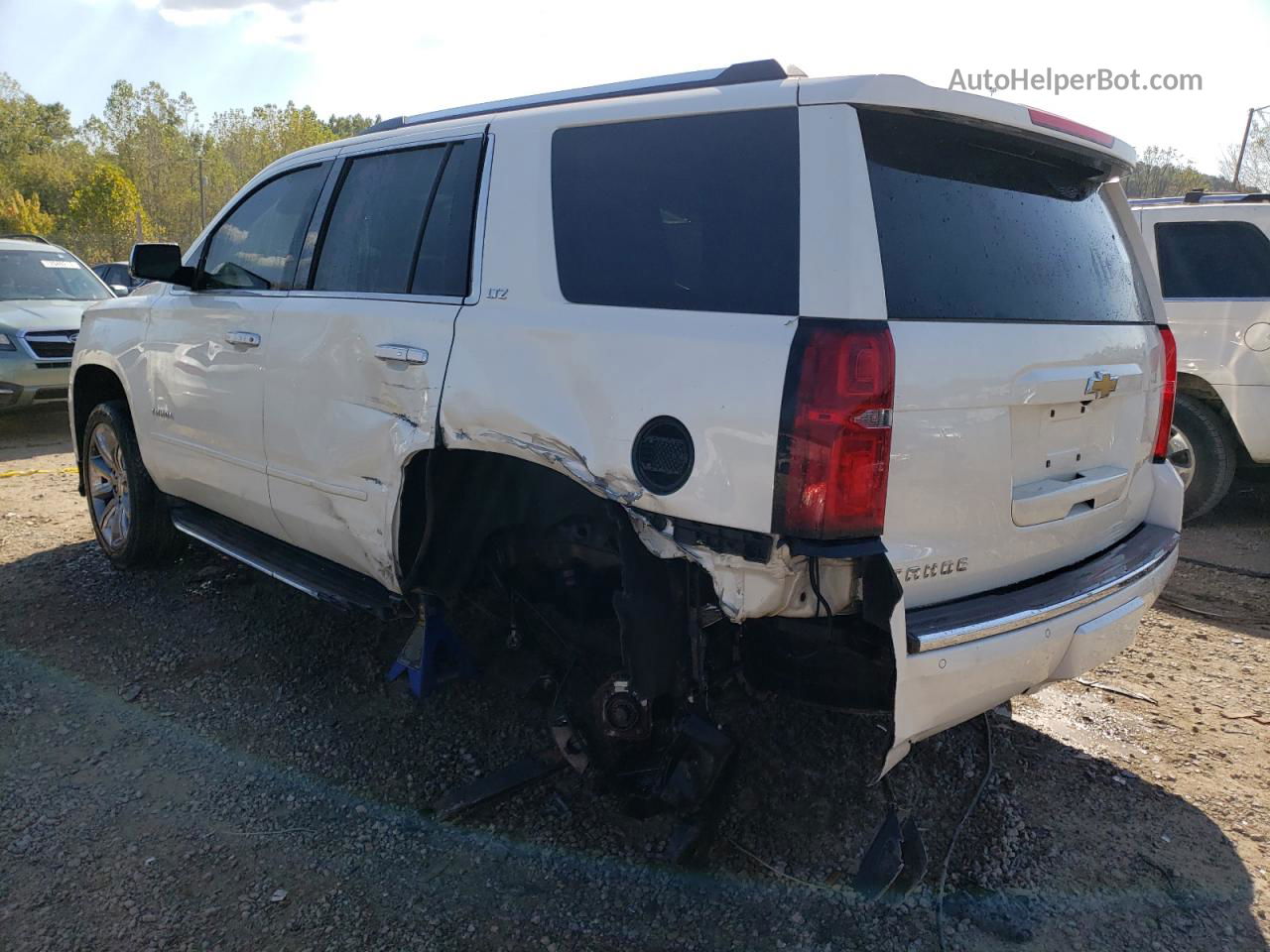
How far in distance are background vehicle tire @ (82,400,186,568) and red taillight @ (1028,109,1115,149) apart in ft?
14.5

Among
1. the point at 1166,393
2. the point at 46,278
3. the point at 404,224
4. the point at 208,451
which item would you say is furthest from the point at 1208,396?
the point at 46,278

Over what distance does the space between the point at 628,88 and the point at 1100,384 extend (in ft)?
5.52

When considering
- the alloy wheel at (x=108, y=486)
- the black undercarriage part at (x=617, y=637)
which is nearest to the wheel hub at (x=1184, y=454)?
the black undercarriage part at (x=617, y=637)

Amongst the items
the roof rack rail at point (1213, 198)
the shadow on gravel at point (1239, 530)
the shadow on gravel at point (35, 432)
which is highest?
the roof rack rail at point (1213, 198)

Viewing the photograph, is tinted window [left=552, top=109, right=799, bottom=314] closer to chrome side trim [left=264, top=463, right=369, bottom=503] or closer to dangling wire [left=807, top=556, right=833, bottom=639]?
dangling wire [left=807, top=556, right=833, bottom=639]

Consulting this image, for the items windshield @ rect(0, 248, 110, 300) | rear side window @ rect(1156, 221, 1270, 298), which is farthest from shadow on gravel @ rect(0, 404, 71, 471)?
rear side window @ rect(1156, 221, 1270, 298)

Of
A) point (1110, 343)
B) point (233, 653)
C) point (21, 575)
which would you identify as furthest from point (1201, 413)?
point (21, 575)

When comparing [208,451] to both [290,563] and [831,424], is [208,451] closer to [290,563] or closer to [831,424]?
[290,563]

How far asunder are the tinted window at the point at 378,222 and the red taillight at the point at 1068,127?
1.90 m

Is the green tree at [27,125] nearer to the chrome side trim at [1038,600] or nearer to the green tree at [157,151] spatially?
the green tree at [157,151]

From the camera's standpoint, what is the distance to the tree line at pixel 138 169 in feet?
116

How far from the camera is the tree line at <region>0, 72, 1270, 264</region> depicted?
35.3 m

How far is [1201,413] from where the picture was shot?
20.6 ft

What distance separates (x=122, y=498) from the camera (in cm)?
511
